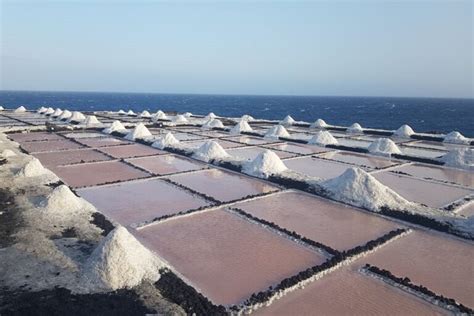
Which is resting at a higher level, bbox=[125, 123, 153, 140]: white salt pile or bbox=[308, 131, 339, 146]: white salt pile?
bbox=[125, 123, 153, 140]: white salt pile

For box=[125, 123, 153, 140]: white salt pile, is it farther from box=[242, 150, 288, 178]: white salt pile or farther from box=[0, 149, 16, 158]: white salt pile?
box=[242, 150, 288, 178]: white salt pile

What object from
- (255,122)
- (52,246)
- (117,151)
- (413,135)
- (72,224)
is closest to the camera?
(52,246)

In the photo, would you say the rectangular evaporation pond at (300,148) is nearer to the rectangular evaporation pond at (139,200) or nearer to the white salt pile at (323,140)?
the white salt pile at (323,140)

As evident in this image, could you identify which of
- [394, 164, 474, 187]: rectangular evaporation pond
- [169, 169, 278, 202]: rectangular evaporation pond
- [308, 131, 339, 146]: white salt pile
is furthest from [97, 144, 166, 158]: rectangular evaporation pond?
[394, 164, 474, 187]: rectangular evaporation pond

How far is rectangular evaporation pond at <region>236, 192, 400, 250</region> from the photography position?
870 cm

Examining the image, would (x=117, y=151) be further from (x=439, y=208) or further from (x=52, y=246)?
(x=439, y=208)

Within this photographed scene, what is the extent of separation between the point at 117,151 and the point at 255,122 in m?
18.1

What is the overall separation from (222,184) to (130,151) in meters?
8.16

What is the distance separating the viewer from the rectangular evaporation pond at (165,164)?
605 inches

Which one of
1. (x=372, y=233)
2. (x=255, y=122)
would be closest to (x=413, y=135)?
(x=255, y=122)

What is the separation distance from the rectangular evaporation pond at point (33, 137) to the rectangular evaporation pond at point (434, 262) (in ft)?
69.6

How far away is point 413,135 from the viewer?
26.1 m

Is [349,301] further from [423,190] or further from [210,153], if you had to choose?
[210,153]

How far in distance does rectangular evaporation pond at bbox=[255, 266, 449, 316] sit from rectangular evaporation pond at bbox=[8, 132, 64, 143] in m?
20.9
